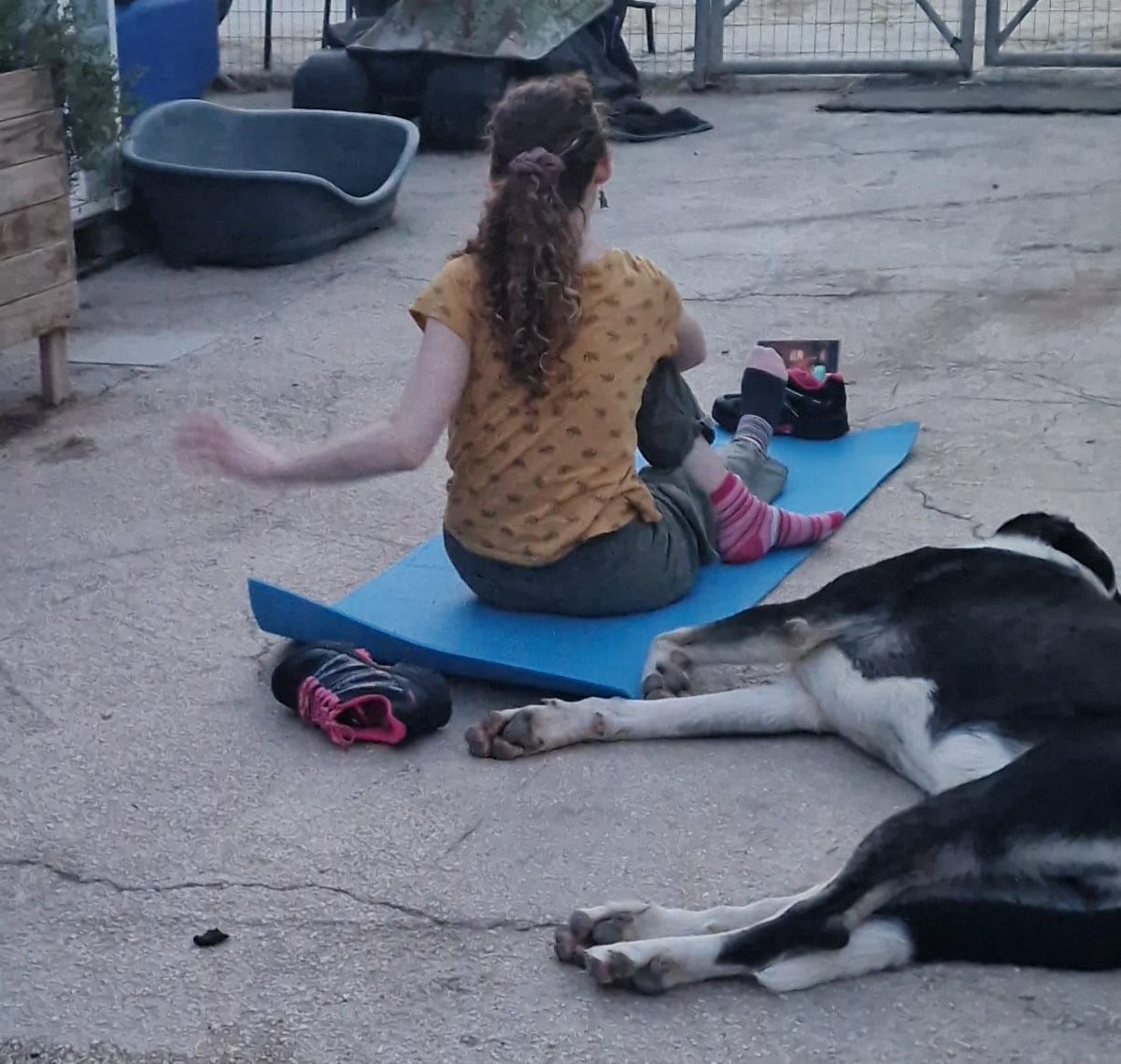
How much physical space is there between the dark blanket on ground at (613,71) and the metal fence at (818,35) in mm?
1172

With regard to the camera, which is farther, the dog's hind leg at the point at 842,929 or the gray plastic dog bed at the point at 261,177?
the gray plastic dog bed at the point at 261,177

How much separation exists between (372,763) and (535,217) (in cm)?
119

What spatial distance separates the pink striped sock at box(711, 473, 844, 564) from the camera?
4.36 m

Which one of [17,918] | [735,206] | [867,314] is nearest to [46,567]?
[17,918]

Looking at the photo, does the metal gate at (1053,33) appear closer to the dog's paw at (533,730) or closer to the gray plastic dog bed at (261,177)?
the gray plastic dog bed at (261,177)

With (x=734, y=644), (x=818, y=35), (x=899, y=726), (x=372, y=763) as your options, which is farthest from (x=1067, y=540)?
(x=818, y=35)

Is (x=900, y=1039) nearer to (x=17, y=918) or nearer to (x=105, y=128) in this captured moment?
(x=17, y=918)

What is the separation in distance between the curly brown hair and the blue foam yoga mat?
23.6 inches

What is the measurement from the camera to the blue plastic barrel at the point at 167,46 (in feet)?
27.5

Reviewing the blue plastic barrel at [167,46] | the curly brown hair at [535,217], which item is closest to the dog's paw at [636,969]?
the curly brown hair at [535,217]

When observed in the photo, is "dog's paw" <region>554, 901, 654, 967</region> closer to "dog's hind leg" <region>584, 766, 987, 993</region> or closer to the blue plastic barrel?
"dog's hind leg" <region>584, 766, 987, 993</region>

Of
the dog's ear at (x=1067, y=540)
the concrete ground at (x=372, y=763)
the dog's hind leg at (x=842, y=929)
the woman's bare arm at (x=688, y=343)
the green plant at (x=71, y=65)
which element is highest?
the green plant at (x=71, y=65)

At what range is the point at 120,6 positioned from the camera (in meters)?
8.30

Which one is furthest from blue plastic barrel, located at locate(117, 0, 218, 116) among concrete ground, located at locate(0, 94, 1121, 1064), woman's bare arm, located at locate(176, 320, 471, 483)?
woman's bare arm, located at locate(176, 320, 471, 483)
